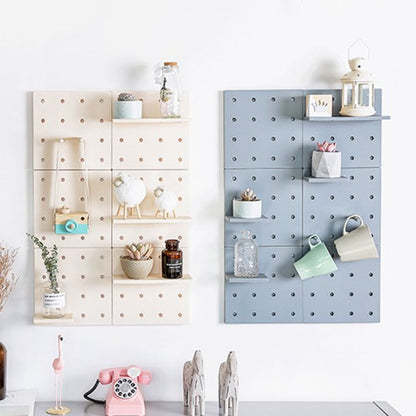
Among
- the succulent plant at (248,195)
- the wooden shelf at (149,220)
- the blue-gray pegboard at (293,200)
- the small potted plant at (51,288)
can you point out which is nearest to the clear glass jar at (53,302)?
the small potted plant at (51,288)

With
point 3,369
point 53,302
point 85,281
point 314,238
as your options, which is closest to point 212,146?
point 314,238

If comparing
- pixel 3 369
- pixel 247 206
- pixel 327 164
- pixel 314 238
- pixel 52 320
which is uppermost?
pixel 327 164

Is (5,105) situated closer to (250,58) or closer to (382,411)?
(250,58)

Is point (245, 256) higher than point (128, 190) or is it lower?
lower

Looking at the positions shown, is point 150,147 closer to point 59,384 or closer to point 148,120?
point 148,120

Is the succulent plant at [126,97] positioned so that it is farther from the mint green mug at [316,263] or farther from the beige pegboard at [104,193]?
the mint green mug at [316,263]

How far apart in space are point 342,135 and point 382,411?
834 mm

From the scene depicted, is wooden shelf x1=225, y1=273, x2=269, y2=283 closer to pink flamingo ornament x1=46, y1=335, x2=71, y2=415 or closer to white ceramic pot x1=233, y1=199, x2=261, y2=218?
white ceramic pot x1=233, y1=199, x2=261, y2=218

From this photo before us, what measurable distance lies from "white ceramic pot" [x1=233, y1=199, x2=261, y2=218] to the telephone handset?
0.56 meters

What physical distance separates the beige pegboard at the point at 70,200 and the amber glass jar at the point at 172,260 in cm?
21

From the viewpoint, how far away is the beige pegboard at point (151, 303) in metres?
2.46

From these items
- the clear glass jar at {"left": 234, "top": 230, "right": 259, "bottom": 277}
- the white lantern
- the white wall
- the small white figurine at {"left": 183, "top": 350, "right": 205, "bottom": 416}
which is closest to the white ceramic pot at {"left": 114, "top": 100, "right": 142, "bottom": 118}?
the white wall

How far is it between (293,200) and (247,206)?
170 millimetres

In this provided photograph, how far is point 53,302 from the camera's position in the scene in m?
2.37
